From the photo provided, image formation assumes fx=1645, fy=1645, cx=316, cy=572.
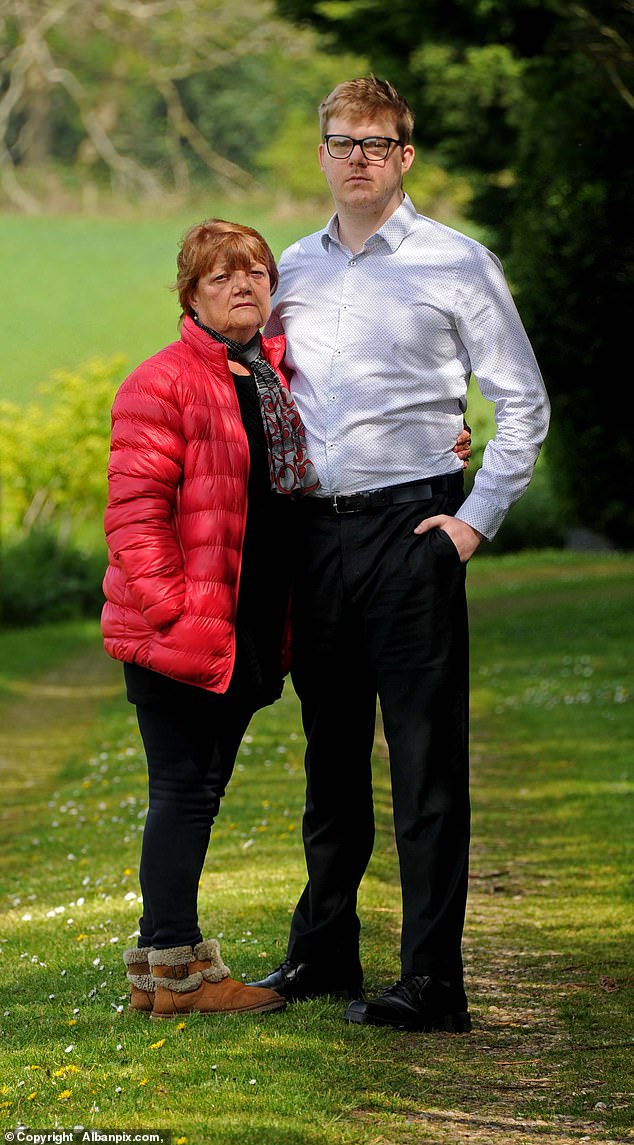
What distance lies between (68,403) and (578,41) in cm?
1496

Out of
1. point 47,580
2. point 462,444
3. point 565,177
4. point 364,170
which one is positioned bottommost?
point 47,580

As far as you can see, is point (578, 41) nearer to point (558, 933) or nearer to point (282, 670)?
point (558, 933)

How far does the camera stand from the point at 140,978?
15.0ft

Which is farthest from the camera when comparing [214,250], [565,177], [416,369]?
[565,177]

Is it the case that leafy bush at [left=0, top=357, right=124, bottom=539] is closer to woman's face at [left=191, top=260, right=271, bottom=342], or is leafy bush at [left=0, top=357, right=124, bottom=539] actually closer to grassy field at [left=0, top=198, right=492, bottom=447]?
grassy field at [left=0, top=198, right=492, bottom=447]

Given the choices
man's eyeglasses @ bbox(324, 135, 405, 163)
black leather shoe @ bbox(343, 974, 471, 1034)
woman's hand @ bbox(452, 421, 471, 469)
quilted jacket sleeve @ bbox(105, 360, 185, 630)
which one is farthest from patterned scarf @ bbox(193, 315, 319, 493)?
black leather shoe @ bbox(343, 974, 471, 1034)

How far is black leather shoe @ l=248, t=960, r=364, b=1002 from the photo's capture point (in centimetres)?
474

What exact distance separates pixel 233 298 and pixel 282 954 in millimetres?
2300

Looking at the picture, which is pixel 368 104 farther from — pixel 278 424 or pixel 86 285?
pixel 86 285

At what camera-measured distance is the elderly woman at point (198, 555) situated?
416 centimetres

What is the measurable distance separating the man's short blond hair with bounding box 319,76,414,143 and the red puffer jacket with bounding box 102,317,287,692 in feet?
2.36

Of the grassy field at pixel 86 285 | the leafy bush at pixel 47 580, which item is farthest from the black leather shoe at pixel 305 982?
the grassy field at pixel 86 285

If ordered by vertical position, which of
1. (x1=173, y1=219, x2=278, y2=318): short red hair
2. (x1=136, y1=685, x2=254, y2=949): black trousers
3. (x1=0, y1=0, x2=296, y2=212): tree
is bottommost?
(x1=136, y1=685, x2=254, y2=949): black trousers

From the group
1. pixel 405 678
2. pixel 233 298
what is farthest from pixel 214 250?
pixel 405 678
